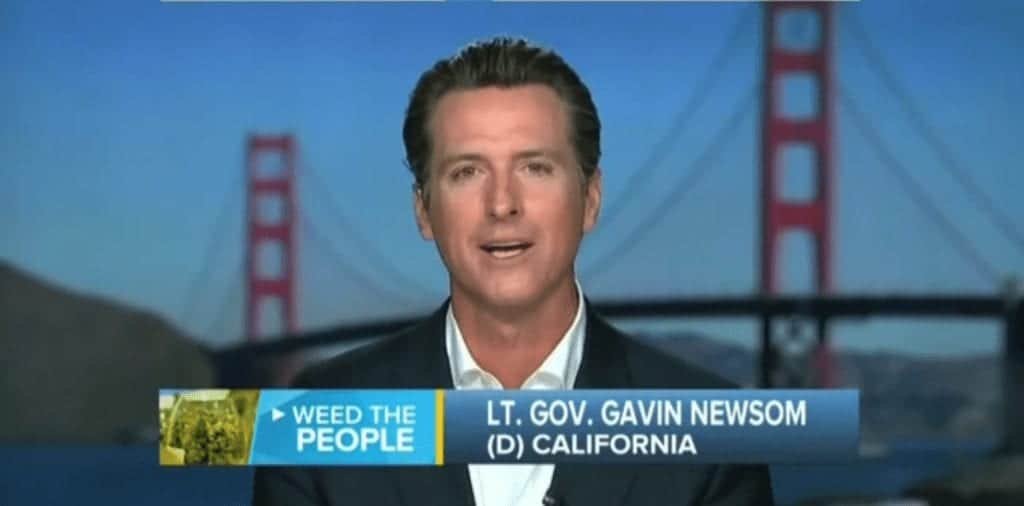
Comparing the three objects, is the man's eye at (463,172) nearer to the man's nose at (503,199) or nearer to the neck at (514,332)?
the man's nose at (503,199)

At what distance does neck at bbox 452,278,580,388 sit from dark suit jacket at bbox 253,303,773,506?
0.06 m

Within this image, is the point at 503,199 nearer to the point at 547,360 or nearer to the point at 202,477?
the point at 547,360

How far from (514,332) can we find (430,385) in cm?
21

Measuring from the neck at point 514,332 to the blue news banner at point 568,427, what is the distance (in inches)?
3.4

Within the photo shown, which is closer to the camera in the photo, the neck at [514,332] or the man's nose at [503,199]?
the man's nose at [503,199]

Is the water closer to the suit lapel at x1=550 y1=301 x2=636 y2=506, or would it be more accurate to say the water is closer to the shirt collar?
the suit lapel at x1=550 y1=301 x2=636 y2=506

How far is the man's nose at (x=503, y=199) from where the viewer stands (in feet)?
11.3

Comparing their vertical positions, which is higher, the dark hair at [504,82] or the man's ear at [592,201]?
the dark hair at [504,82]

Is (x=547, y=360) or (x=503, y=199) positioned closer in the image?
(x=503, y=199)

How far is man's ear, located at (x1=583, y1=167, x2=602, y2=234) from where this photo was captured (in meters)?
3.51

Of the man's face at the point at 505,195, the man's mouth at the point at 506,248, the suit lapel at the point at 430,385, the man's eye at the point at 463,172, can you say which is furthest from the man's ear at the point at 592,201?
the suit lapel at the point at 430,385

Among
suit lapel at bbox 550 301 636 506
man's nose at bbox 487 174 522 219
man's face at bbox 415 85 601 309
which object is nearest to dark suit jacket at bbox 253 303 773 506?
suit lapel at bbox 550 301 636 506

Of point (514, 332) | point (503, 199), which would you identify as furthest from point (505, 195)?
point (514, 332)

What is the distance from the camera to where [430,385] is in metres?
3.51
